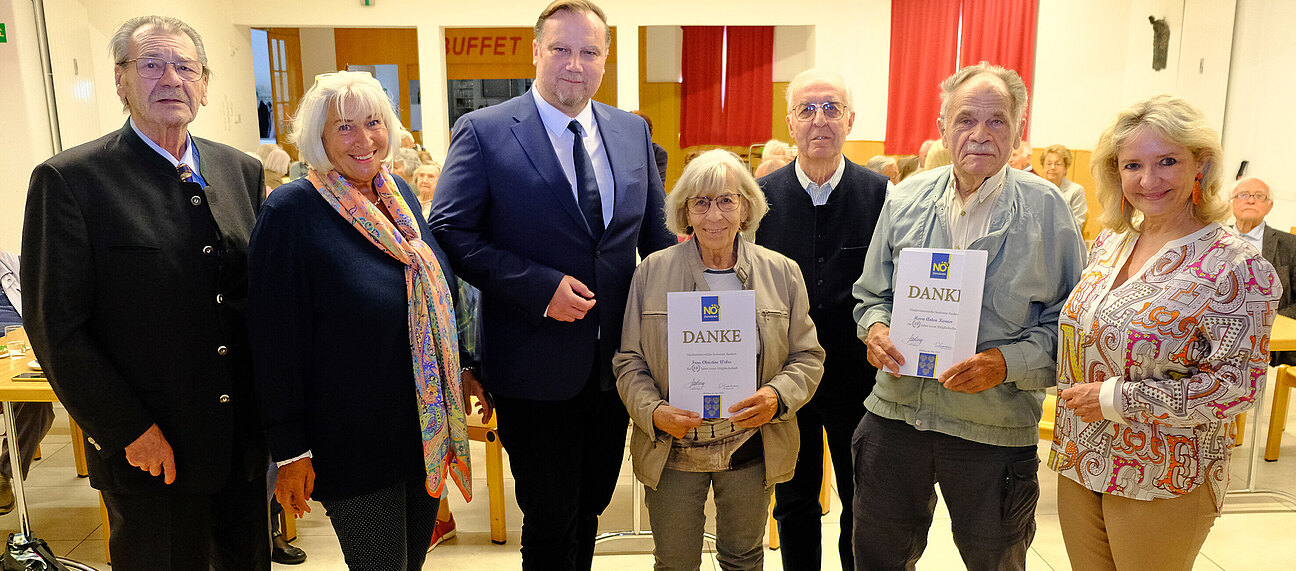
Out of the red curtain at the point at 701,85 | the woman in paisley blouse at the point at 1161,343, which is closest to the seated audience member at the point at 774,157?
the woman in paisley blouse at the point at 1161,343

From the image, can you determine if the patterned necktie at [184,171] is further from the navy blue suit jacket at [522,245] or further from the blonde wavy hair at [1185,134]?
the blonde wavy hair at [1185,134]

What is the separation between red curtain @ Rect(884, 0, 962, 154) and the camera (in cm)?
956

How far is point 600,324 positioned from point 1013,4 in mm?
8074

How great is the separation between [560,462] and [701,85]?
1089 cm

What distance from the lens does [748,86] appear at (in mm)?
12320

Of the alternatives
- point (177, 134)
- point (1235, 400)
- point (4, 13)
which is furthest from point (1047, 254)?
point (4, 13)

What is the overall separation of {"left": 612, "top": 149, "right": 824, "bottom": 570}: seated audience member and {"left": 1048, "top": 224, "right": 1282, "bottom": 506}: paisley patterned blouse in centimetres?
67

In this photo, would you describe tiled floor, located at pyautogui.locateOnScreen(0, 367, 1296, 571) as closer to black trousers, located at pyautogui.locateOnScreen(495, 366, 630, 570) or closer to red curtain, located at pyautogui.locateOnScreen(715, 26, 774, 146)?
black trousers, located at pyautogui.locateOnScreen(495, 366, 630, 570)

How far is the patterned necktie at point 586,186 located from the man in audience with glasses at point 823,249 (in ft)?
2.04

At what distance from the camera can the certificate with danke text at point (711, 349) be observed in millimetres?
2105

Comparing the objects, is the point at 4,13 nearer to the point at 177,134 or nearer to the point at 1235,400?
the point at 177,134

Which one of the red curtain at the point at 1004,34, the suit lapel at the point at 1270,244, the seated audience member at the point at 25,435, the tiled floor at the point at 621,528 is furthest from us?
the red curtain at the point at 1004,34

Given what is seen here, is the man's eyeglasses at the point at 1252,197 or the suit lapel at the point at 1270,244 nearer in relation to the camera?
the suit lapel at the point at 1270,244

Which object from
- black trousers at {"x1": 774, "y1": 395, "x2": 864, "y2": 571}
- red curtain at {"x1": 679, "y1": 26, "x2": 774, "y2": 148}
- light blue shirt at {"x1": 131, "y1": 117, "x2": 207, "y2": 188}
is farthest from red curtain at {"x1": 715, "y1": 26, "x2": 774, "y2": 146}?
light blue shirt at {"x1": 131, "y1": 117, "x2": 207, "y2": 188}
